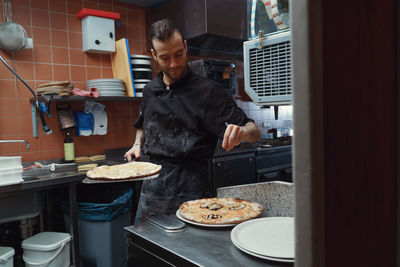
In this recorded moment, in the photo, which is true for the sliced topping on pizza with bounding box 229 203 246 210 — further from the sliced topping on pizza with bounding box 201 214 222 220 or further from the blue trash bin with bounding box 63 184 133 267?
the blue trash bin with bounding box 63 184 133 267

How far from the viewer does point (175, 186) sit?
1.99 m

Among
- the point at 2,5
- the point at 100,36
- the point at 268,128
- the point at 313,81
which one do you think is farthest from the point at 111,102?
the point at 313,81

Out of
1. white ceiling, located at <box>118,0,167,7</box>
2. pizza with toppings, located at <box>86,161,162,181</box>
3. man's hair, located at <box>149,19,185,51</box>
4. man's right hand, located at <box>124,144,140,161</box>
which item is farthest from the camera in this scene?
white ceiling, located at <box>118,0,167,7</box>

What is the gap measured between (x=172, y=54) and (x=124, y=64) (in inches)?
67.3

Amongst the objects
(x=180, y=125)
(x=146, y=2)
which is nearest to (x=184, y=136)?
(x=180, y=125)

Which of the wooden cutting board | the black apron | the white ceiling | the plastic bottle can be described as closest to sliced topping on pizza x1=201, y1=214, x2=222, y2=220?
the black apron

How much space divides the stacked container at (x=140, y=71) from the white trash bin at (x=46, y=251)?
166 centimetres

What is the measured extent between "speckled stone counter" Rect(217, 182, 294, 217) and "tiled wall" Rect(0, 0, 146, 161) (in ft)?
7.71

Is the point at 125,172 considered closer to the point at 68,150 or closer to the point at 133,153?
the point at 133,153

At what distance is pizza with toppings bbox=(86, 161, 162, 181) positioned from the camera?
5.69ft

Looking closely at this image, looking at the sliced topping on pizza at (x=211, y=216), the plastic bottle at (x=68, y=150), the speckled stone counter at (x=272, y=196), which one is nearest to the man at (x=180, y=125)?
the speckled stone counter at (x=272, y=196)

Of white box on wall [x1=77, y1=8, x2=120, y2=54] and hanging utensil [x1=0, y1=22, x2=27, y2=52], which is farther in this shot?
white box on wall [x1=77, y1=8, x2=120, y2=54]

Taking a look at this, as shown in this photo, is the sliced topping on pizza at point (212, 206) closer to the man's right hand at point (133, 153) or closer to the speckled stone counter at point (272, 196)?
the speckled stone counter at point (272, 196)

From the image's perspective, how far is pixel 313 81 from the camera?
408mm
